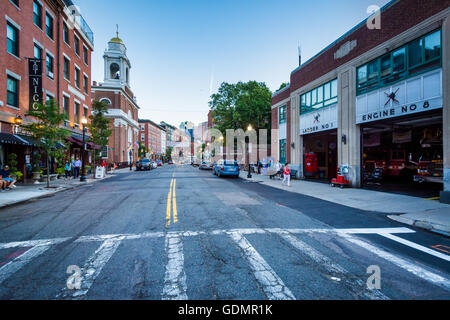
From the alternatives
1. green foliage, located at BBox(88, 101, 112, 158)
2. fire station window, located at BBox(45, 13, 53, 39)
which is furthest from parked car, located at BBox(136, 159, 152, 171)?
fire station window, located at BBox(45, 13, 53, 39)

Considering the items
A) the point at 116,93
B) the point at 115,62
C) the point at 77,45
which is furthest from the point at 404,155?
the point at 115,62

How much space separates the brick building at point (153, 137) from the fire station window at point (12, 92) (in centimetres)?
5794

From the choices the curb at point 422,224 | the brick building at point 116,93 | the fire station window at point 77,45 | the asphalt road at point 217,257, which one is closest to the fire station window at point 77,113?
the fire station window at point 77,45

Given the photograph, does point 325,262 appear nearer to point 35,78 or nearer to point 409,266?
point 409,266

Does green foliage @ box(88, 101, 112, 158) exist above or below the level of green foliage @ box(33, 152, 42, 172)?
above

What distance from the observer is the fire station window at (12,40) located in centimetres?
1531

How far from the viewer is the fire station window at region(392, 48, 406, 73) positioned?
11391 millimetres

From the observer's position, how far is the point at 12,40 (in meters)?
15.6

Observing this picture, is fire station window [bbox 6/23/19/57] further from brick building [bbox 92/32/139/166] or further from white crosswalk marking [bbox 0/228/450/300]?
brick building [bbox 92/32/139/166]

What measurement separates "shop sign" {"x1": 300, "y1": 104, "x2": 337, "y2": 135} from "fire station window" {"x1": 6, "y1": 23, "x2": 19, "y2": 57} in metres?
21.5

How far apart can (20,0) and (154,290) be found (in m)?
22.7

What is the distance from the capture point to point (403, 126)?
1700 centimetres

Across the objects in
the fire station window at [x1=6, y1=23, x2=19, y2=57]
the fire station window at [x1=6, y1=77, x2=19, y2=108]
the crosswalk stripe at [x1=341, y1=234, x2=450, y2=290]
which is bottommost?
the crosswalk stripe at [x1=341, y1=234, x2=450, y2=290]

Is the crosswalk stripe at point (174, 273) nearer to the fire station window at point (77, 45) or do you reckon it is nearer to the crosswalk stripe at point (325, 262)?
the crosswalk stripe at point (325, 262)
